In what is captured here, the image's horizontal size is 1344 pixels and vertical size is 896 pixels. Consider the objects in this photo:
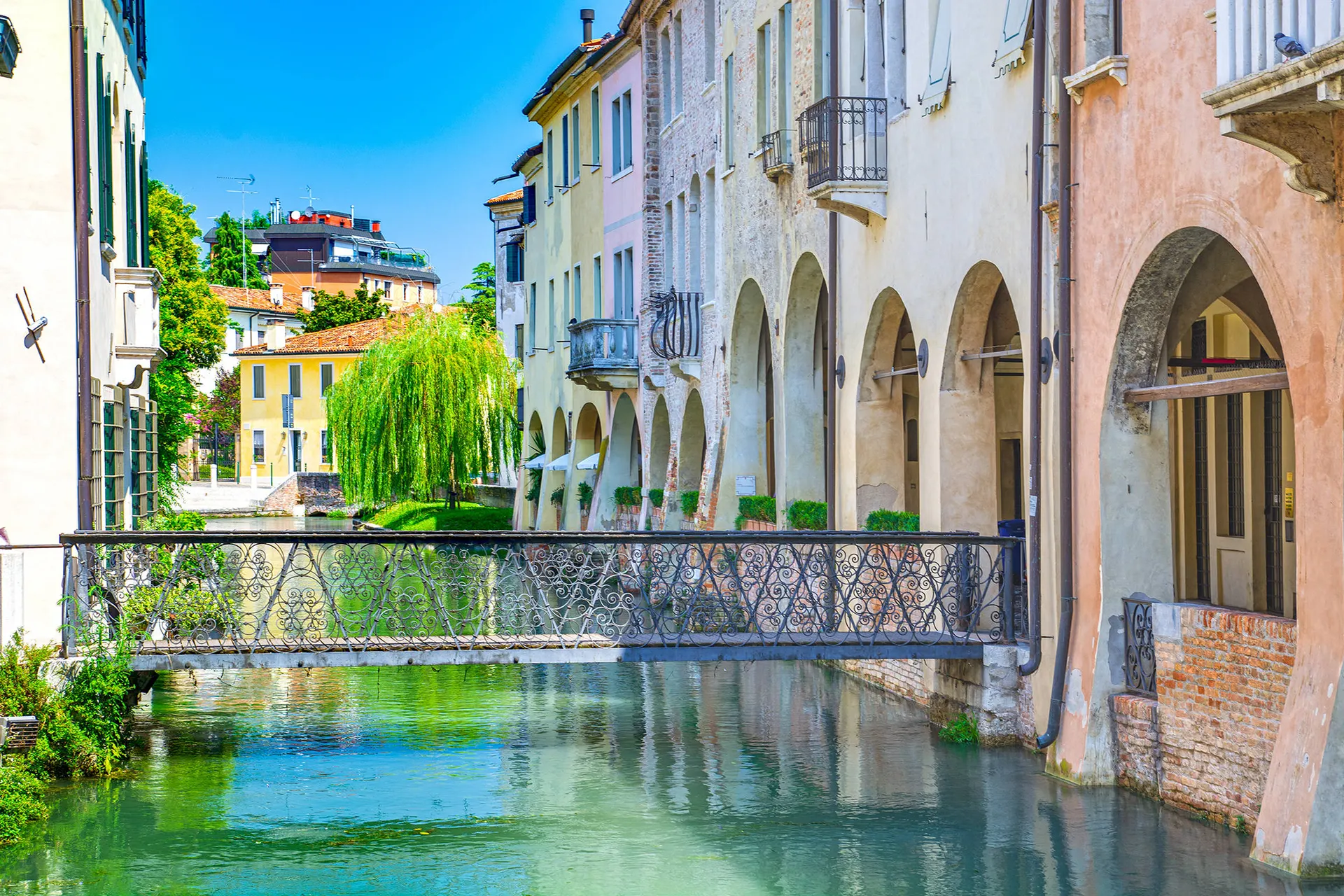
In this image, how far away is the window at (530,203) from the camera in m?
41.2

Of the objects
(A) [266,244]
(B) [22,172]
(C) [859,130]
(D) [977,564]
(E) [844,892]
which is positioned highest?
(A) [266,244]

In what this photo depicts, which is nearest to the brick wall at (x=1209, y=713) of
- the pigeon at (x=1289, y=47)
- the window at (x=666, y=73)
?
the pigeon at (x=1289, y=47)

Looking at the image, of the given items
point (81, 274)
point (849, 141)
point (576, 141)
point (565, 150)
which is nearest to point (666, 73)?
point (576, 141)

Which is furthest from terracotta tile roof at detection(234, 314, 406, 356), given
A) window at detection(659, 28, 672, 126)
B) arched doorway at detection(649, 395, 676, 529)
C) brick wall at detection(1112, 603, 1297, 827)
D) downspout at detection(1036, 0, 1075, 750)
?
brick wall at detection(1112, 603, 1297, 827)

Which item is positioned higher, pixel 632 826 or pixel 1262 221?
pixel 1262 221

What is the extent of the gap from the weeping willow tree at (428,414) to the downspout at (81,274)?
30732 mm

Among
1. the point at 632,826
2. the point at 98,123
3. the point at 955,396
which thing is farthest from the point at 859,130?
the point at 632,826

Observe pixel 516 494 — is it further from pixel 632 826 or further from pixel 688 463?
pixel 632 826

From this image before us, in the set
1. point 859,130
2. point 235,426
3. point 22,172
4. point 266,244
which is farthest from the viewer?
point 266,244

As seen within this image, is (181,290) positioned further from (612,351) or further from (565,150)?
(612,351)

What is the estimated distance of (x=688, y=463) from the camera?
88.8 feet

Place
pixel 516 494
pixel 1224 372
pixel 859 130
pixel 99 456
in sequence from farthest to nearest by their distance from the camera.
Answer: pixel 516 494
pixel 859 130
pixel 1224 372
pixel 99 456

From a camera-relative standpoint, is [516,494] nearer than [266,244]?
Yes

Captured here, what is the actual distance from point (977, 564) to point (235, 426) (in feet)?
225
